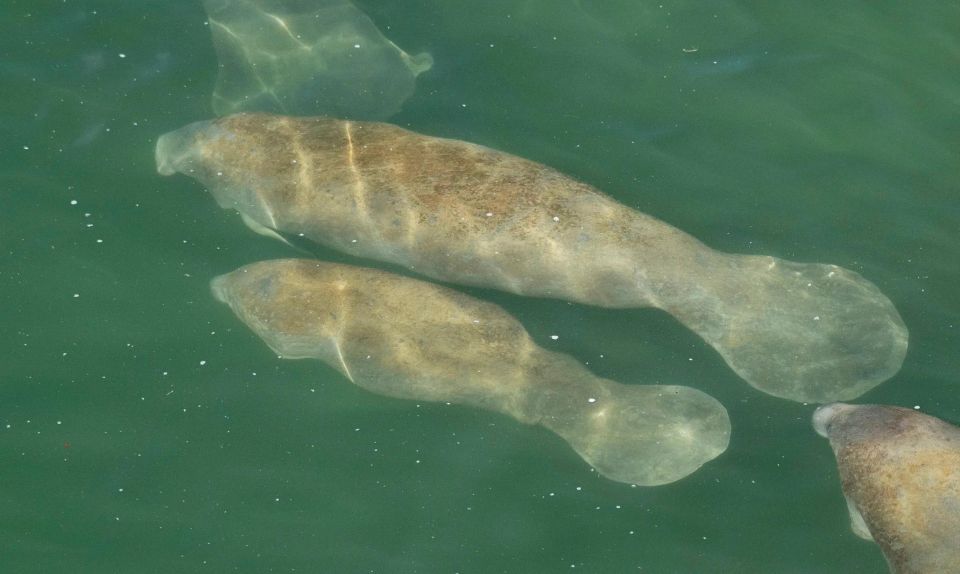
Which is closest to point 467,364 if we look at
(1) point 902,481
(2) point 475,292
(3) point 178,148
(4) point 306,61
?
(2) point 475,292

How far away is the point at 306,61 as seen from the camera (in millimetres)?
9148

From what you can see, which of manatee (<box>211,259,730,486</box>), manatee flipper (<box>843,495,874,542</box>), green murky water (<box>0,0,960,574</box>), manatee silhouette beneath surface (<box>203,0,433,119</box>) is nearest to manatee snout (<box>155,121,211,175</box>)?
green murky water (<box>0,0,960,574</box>)

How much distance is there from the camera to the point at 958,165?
824 cm

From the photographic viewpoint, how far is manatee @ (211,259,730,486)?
6.59 meters

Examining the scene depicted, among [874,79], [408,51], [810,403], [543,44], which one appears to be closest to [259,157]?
[408,51]

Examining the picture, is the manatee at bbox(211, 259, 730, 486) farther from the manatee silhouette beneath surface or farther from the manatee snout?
the manatee silhouette beneath surface

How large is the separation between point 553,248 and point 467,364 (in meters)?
1.07

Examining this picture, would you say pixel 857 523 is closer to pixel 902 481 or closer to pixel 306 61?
pixel 902 481

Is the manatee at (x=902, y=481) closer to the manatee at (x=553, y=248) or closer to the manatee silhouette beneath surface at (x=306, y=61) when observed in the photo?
the manatee at (x=553, y=248)

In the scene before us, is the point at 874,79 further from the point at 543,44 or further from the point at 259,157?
the point at 259,157

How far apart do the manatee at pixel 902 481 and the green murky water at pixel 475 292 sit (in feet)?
1.15

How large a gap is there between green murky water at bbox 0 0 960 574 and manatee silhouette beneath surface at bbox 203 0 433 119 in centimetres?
18

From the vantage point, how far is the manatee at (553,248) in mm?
6926

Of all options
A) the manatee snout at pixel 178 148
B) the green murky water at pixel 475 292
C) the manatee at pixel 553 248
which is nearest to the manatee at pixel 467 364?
the green murky water at pixel 475 292
